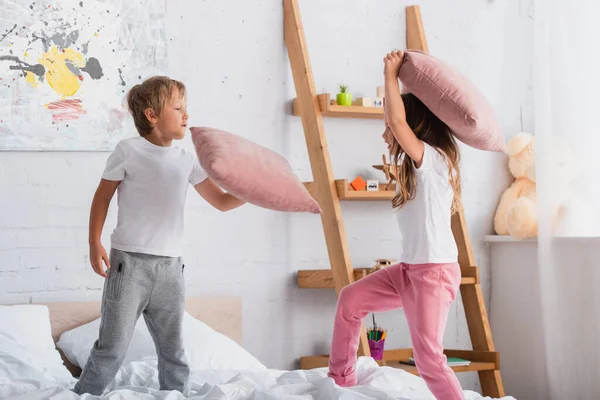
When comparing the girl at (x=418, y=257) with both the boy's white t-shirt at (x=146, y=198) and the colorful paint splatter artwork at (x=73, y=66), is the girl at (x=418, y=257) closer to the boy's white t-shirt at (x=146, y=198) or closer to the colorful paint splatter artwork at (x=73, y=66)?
the boy's white t-shirt at (x=146, y=198)

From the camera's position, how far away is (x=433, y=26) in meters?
3.26

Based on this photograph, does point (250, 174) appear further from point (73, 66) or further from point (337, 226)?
point (73, 66)

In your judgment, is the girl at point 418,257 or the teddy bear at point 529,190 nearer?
the girl at point 418,257

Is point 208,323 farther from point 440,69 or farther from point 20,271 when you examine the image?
point 440,69

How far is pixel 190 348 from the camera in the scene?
2.41 metres

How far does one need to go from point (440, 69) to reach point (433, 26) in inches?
53.7

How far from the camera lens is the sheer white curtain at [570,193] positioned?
270 cm

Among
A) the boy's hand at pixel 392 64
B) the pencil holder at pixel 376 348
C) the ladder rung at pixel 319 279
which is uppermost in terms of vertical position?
the boy's hand at pixel 392 64

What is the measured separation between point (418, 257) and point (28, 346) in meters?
1.15

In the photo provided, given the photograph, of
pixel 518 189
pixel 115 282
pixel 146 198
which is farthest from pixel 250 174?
pixel 518 189

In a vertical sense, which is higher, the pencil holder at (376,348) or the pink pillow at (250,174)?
the pink pillow at (250,174)

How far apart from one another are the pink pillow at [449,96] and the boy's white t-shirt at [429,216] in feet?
0.33

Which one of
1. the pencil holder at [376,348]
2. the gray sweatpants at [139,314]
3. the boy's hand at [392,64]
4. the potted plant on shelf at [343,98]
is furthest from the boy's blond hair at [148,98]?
the pencil holder at [376,348]

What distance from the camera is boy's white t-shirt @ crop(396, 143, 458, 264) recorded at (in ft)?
6.47
